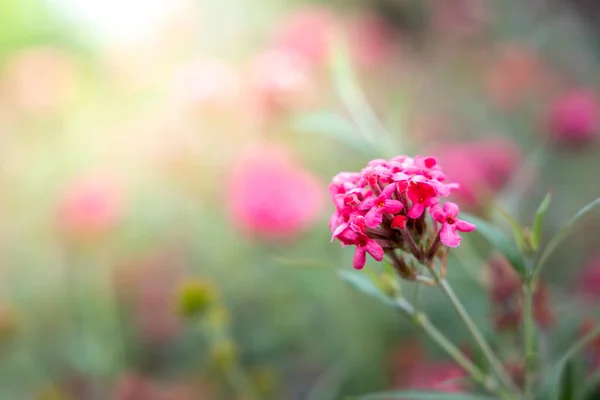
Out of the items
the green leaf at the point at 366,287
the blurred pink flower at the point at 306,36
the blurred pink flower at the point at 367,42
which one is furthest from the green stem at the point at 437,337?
the blurred pink flower at the point at 367,42

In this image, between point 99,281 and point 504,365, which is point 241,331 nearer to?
point 99,281

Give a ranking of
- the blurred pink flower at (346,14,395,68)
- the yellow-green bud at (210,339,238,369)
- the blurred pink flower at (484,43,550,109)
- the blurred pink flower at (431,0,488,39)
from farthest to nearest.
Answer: the blurred pink flower at (431,0,488,39) < the blurred pink flower at (346,14,395,68) < the blurred pink flower at (484,43,550,109) < the yellow-green bud at (210,339,238,369)

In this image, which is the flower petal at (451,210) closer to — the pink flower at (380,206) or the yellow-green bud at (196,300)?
the pink flower at (380,206)

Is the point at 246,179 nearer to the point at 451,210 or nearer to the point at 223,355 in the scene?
the point at 223,355

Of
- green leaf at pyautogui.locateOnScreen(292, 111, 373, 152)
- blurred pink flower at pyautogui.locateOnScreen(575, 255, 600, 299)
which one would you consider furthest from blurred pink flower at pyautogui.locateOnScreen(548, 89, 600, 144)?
green leaf at pyautogui.locateOnScreen(292, 111, 373, 152)

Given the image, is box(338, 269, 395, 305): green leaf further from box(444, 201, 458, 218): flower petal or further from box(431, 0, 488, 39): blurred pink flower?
box(431, 0, 488, 39): blurred pink flower

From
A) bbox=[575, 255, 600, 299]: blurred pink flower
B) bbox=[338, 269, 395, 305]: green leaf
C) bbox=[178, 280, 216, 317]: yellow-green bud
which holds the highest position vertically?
bbox=[338, 269, 395, 305]: green leaf
